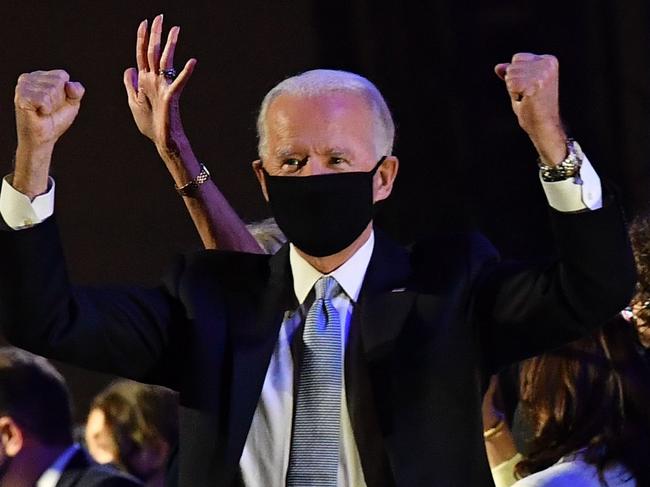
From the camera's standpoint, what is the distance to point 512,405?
4.07 m

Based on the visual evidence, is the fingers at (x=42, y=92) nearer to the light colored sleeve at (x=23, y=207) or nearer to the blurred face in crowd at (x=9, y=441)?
the light colored sleeve at (x=23, y=207)

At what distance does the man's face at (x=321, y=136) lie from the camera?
2127 millimetres

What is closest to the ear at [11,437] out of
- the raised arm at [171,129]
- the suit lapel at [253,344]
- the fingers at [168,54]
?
the raised arm at [171,129]

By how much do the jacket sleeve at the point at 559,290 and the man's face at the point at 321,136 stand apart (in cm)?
24

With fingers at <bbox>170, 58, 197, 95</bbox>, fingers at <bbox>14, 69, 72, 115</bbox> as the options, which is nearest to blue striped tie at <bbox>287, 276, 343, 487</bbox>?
fingers at <bbox>14, 69, 72, 115</bbox>

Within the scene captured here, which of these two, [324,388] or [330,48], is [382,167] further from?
[330,48]

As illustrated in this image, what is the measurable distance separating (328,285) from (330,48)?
245 cm

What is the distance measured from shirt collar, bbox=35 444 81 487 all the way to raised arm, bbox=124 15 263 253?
0.65m

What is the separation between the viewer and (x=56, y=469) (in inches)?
129

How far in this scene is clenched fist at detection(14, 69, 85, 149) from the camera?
6.46 ft

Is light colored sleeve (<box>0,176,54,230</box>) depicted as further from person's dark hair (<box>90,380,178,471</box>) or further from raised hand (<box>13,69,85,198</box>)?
person's dark hair (<box>90,380,178,471</box>)

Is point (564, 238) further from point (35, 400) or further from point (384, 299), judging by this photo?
point (35, 400)

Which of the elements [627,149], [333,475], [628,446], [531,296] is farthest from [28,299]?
[627,149]

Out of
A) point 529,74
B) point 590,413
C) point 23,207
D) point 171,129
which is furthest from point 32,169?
point 590,413
